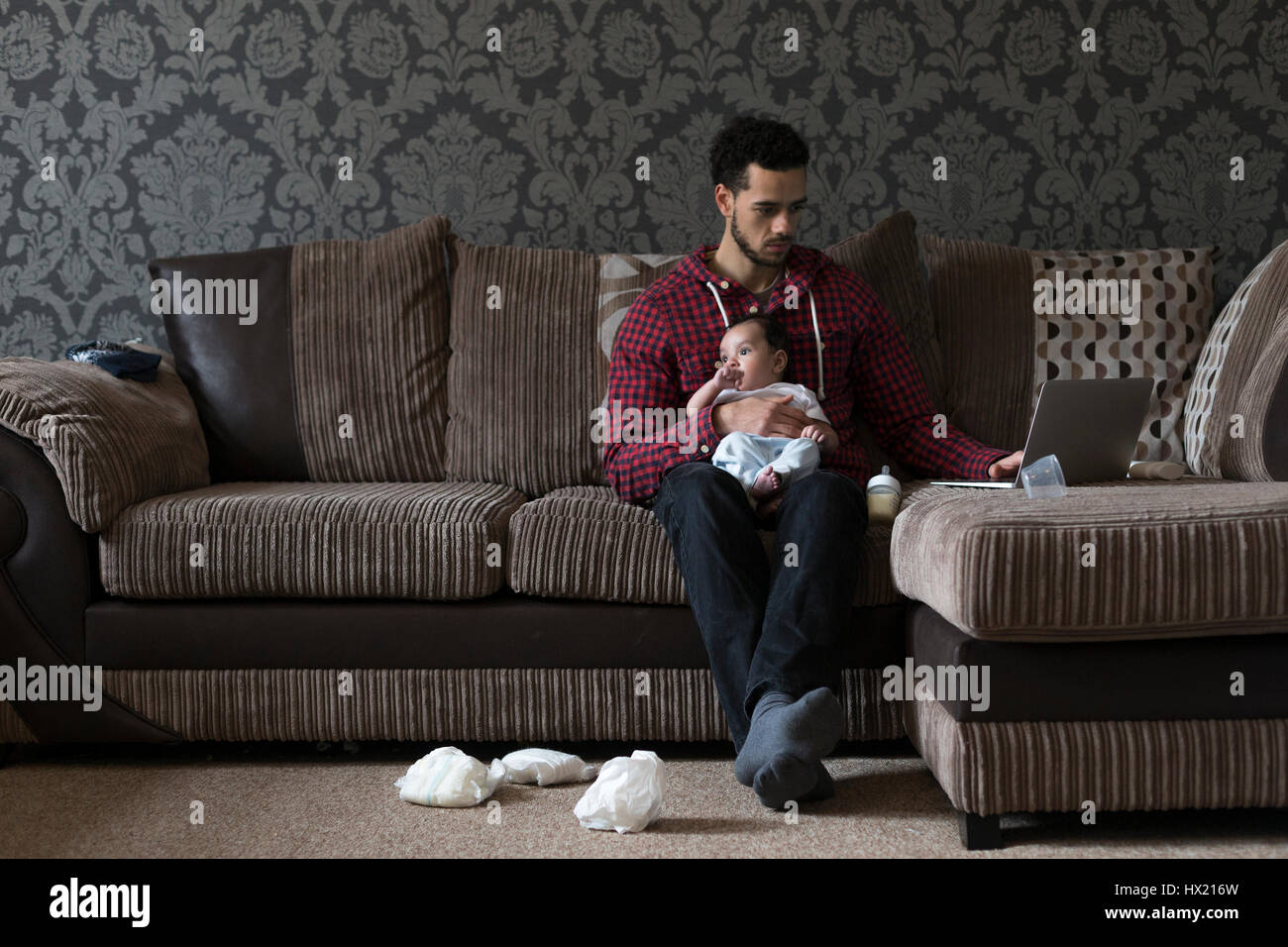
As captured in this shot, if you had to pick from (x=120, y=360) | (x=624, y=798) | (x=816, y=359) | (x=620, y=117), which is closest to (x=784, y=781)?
(x=624, y=798)

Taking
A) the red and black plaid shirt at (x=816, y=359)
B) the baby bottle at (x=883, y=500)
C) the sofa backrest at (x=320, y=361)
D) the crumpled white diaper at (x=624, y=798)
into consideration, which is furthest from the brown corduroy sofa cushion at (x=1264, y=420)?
the sofa backrest at (x=320, y=361)

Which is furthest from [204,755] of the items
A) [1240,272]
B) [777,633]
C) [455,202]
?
[1240,272]

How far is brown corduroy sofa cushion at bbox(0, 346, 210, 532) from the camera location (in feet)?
6.27

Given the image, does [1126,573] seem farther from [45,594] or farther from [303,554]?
[45,594]

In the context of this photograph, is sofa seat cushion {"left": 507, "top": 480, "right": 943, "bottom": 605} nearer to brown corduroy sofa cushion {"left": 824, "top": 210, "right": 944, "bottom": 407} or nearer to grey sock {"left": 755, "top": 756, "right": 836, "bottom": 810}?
grey sock {"left": 755, "top": 756, "right": 836, "bottom": 810}

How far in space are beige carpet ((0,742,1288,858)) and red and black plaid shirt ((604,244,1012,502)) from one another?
1.91ft

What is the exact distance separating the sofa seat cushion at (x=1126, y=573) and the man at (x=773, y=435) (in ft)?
0.88

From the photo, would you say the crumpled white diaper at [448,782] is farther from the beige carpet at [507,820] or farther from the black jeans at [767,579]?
the black jeans at [767,579]

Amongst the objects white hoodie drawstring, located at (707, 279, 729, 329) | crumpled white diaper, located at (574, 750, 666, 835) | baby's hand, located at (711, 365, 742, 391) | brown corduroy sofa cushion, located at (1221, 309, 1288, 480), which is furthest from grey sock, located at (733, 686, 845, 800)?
brown corduroy sofa cushion, located at (1221, 309, 1288, 480)

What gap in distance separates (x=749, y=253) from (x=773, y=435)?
16.7 inches

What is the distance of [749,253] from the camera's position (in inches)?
88.2

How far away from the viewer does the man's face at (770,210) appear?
220cm

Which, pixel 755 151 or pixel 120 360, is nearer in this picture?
pixel 755 151

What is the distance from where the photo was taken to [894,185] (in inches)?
Answer: 110
